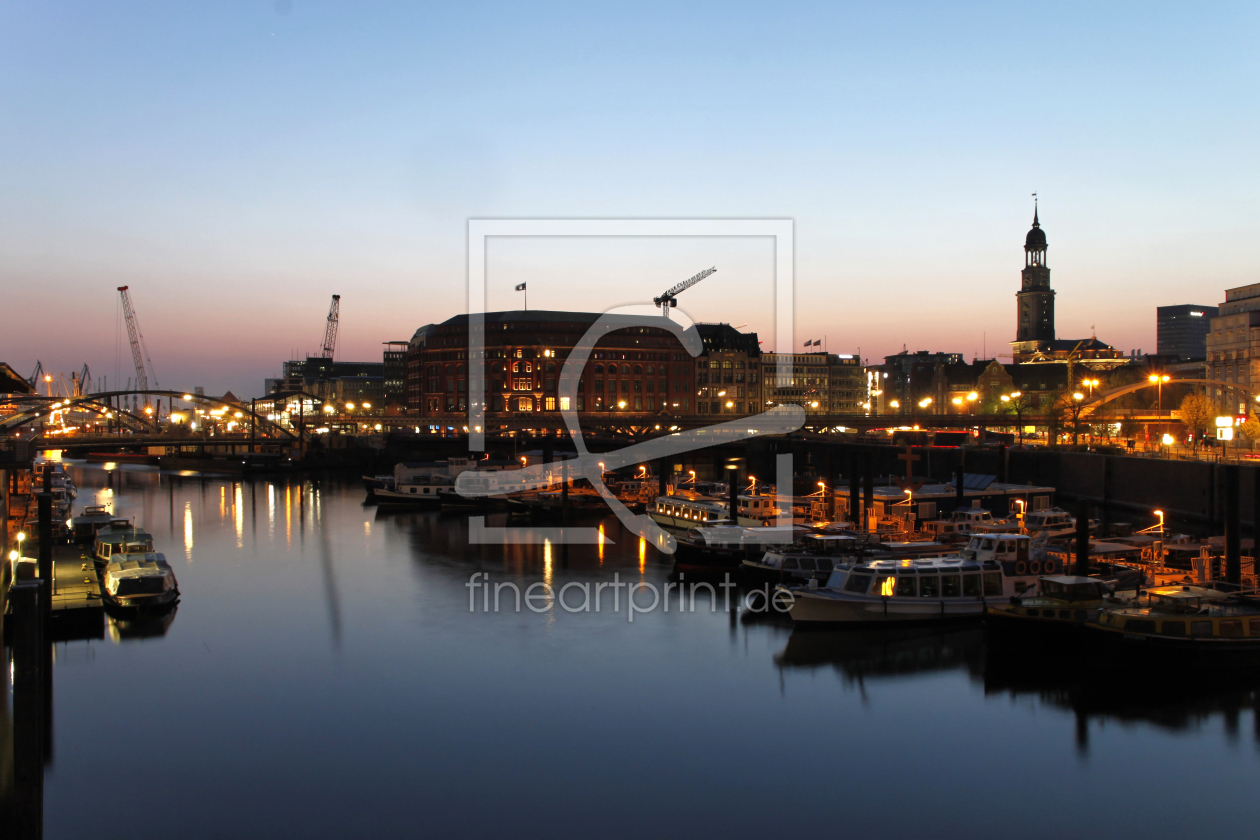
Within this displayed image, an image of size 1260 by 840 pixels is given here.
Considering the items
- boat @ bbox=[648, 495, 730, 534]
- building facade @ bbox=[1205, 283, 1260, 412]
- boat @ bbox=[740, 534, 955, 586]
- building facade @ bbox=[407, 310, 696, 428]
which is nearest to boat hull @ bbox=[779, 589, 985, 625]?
boat @ bbox=[740, 534, 955, 586]

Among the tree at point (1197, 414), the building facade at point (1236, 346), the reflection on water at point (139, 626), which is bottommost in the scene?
the reflection on water at point (139, 626)

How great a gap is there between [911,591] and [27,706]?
19146 millimetres

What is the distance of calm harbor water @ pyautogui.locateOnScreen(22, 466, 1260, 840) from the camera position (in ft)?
48.8

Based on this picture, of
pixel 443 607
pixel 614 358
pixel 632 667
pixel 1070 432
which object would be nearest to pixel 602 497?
pixel 443 607

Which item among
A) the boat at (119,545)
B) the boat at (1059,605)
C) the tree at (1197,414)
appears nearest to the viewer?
the boat at (1059,605)

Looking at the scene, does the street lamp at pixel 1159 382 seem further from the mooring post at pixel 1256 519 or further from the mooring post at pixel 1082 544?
Result: the mooring post at pixel 1082 544

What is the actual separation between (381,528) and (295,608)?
18.3m

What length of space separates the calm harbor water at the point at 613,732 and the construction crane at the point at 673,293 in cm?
12451

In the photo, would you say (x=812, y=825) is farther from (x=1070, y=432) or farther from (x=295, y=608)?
(x=1070, y=432)

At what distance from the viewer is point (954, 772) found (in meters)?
16.5

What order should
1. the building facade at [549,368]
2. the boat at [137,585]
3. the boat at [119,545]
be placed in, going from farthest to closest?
the building facade at [549,368] < the boat at [119,545] < the boat at [137,585]

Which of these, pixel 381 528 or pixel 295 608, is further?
pixel 381 528

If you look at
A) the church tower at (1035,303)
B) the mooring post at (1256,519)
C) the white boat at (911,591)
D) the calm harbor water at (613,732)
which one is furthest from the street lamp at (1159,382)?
the church tower at (1035,303)

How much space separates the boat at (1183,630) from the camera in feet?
64.5
